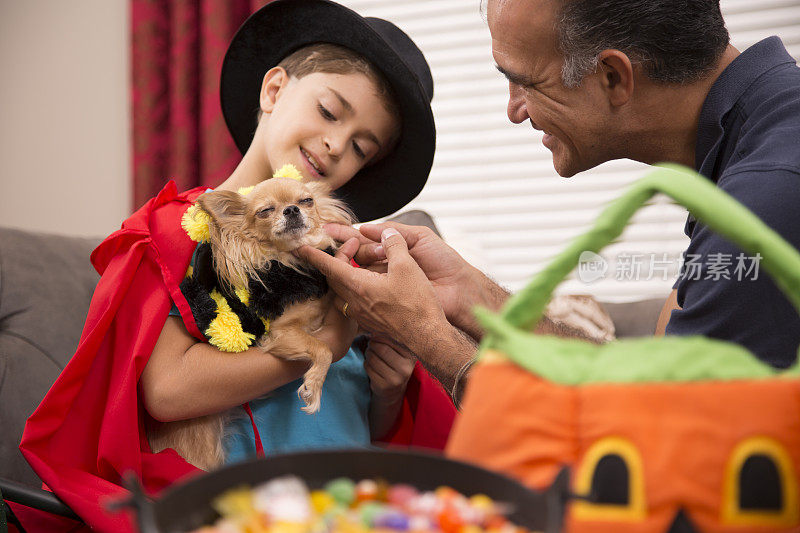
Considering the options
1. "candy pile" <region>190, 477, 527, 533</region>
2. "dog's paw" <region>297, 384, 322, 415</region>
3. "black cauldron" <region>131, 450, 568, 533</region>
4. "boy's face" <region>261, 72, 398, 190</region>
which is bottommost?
"dog's paw" <region>297, 384, 322, 415</region>

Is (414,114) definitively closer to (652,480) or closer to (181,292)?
(181,292)

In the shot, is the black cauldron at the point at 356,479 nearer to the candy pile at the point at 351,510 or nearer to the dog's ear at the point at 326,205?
the candy pile at the point at 351,510

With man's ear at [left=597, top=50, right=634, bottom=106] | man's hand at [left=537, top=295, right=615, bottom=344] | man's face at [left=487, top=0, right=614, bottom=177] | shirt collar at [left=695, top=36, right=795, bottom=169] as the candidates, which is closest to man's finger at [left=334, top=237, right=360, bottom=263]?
man's face at [left=487, top=0, right=614, bottom=177]

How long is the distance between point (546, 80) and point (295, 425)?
89 cm

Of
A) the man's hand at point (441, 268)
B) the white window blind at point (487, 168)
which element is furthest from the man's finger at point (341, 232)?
the white window blind at point (487, 168)

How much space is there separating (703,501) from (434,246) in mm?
1035

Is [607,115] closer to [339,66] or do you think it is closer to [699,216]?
[339,66]

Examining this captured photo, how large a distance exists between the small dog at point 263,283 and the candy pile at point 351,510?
0.74 m

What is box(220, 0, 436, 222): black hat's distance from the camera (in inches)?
59.3

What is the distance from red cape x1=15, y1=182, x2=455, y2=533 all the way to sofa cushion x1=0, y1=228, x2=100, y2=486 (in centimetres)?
43

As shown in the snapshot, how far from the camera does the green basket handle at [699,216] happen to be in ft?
1.60

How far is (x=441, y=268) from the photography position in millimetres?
1452

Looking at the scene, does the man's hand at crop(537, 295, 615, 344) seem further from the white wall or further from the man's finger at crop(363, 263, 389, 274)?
the white wall

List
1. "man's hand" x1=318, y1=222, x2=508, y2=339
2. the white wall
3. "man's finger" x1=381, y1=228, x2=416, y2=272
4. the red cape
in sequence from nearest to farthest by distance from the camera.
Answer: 1. the red cape
2. "man's finger" x1=381, y1=228, x2=416, y2=272
3. "man's hand" x1=318, y1=222, x2=508, y2=339
4. the white wall
